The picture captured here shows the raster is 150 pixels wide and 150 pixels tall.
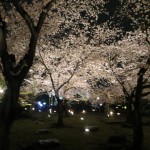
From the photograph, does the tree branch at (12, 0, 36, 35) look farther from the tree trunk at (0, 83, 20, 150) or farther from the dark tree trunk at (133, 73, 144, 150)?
the dark tree trunk at (133, 73, 144, 150)

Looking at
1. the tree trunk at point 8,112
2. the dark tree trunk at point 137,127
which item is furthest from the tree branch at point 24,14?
the dark tree trunk at point 137,127

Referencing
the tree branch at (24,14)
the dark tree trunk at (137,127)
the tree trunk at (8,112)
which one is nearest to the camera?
the tree branch at (24,14)

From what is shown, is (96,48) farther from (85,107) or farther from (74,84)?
(85,107)

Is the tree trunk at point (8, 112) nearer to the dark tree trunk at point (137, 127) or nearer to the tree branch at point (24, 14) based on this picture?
the tree branch at point (24, 14)

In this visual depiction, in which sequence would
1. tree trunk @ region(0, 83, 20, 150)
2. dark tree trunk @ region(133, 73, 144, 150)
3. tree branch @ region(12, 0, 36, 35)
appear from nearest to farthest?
tree branch @ region(12, 0, 36, 35), tree trunk @ region(0, 83, 20, 150), dark tree trunk @ region(133, 73, 144, 150)

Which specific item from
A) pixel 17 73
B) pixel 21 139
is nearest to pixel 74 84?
pixel 21 139

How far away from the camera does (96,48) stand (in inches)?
1242

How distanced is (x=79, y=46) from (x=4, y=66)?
22.1m

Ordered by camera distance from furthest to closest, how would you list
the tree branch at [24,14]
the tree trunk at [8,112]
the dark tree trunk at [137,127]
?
the dark tree trunk at [137,127], the tree trunk at [8,112], the tree branch at [24,14]

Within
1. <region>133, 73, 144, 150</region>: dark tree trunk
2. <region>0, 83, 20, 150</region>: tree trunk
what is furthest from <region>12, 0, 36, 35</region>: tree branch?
<region>133, 73, 144, 150</region>: dark tree trunk

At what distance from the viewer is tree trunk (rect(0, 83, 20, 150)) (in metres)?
12.1

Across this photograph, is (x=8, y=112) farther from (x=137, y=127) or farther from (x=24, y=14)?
(x=137, y=127)

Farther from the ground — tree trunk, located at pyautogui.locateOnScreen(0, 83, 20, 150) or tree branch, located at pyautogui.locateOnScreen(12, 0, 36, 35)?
tree branch, located at pyautogui.locateOnScreen(12, 0, 36, 35)

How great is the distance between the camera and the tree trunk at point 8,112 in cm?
1212
